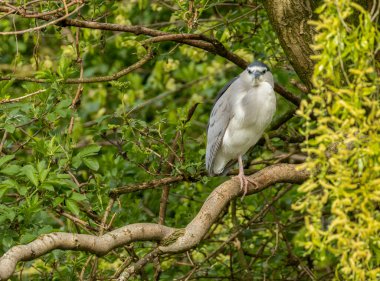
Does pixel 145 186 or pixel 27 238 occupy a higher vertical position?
pixel 27 238

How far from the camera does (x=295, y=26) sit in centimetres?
354

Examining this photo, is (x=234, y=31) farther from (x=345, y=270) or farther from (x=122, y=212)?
(x=345, y=270)

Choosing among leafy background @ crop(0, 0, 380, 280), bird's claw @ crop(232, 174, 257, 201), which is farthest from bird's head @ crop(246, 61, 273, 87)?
bird's claw @ crop(232, 174, 257, 201)

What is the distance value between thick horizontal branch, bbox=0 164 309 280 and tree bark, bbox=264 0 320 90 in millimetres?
547

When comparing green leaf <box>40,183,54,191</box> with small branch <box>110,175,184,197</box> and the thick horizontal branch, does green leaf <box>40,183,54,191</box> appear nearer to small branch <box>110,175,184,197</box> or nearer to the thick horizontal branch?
the thick horizontal branch

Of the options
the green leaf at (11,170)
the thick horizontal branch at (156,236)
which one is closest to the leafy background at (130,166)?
the green leaf at (11,170)

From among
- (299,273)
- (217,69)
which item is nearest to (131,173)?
(299,273)

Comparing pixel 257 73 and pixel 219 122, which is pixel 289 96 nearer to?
pixel 257 73

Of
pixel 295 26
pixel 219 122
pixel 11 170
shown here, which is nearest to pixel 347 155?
pixel 295 26

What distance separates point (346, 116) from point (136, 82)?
16.0 ft

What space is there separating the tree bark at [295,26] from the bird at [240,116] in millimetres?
820

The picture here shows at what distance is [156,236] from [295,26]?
106 centimetres

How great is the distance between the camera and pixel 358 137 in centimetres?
224

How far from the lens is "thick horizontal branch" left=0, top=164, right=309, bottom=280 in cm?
276
